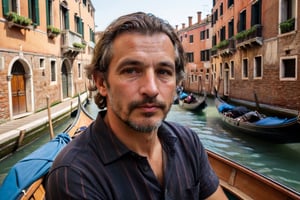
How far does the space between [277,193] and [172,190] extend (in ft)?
6.02

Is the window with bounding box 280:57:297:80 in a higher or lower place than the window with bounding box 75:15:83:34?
lower

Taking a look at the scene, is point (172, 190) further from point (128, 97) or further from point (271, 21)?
point (271, 21)

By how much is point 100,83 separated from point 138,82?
0.15 m

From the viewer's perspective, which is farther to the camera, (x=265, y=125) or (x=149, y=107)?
(x=265, y=125)

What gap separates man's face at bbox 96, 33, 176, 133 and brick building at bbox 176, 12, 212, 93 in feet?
63.6

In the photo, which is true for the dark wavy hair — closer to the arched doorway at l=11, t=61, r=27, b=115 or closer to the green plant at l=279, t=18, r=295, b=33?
the arched doorway at l=11, t=61, r=27, b=115

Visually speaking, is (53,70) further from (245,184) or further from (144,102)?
(144,102)

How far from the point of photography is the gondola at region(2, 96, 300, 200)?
89.0 inches

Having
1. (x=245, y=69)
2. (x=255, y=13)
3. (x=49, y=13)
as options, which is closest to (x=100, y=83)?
(x=49, y=13)

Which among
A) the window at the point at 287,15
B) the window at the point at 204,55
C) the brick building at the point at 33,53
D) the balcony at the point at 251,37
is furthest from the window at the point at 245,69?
the window at the point at 204,55

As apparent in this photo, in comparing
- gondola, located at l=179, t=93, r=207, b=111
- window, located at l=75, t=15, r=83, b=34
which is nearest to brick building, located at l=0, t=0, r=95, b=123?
window, located at l=75, t=15, r=83, b=34

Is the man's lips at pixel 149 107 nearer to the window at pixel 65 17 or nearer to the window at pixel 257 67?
the window at pixel 257 67

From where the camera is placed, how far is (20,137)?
5473mm

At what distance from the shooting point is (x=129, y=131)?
0.83 metres
